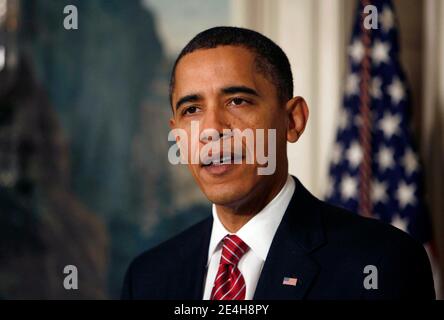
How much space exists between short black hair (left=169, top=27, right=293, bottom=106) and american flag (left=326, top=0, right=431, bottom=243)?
203 centimetres

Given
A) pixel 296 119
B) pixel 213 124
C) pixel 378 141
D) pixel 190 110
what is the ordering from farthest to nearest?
pixel 378 141 → pixel 296 119 → pixel 190 110 → pixel 213 124

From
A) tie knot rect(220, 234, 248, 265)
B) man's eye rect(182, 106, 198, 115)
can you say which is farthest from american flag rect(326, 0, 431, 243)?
man's eye rect(182, 106, 198, 115)

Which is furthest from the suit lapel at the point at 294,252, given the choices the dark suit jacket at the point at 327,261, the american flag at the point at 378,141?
the american flag at the point at 378,141

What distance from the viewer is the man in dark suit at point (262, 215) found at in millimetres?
1739

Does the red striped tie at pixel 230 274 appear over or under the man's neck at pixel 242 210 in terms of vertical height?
under

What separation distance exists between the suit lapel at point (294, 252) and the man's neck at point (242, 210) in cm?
8

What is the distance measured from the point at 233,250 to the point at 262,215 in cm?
13

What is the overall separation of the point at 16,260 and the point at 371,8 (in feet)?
9.42

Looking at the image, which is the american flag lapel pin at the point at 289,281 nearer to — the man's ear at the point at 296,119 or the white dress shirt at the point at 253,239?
the white dress shirt at the point at 253,239

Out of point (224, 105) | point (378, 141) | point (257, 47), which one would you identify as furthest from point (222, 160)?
point (378, 141)

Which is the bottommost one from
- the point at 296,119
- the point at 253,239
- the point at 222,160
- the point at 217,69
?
the point at 253,239

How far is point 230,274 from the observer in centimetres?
183

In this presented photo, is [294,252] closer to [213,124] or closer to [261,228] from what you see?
[261,228]

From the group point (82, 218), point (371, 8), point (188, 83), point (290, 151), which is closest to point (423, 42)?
point (371, 8)
